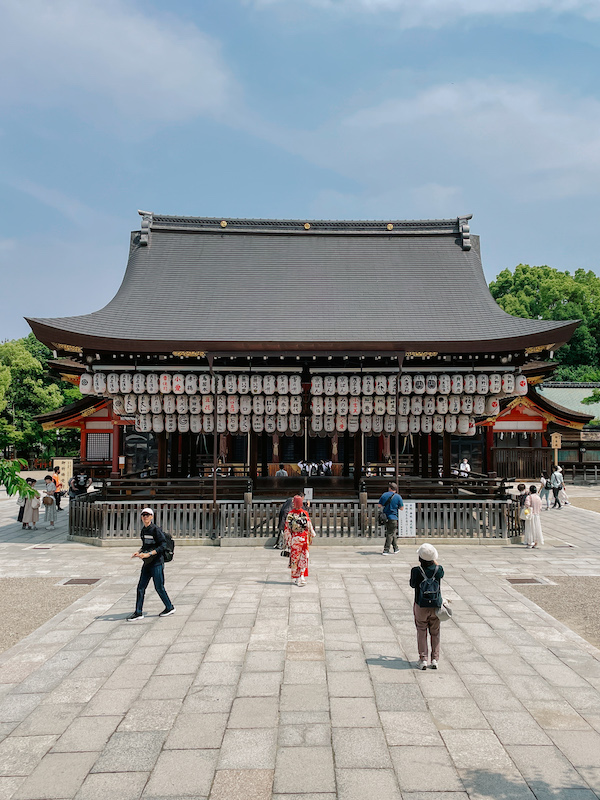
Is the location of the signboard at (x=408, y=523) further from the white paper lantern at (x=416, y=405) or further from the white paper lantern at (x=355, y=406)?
the white paper lantern at (x=355, y=406)

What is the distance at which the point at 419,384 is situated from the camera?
15867 millimetres

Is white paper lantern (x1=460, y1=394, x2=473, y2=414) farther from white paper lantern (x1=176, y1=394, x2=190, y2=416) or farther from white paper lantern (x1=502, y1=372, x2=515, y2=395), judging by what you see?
white paper lantern (x1=176, y1=394, x2=190, y2=416)

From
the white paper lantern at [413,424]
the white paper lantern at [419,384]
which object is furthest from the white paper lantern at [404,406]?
the white paper lantern at [419,384]

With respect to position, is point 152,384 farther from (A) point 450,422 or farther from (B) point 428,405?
(A) point 450,422

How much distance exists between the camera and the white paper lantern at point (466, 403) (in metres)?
16.1

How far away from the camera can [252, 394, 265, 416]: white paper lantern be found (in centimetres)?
1605

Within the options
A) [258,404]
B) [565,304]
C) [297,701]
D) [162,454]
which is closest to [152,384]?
[162,454]

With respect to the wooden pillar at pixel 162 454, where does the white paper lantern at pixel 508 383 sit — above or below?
above

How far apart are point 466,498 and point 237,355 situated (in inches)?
310

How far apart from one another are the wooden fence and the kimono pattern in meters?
4.37

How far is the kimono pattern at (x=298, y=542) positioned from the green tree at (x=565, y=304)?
49.3 metres

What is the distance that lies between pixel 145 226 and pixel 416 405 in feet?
39.7

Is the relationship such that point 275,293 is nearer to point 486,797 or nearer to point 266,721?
point 266,721

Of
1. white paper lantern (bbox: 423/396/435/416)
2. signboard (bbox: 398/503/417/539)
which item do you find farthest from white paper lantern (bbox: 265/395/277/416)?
signboard (bbox: 398/503/417/539)
